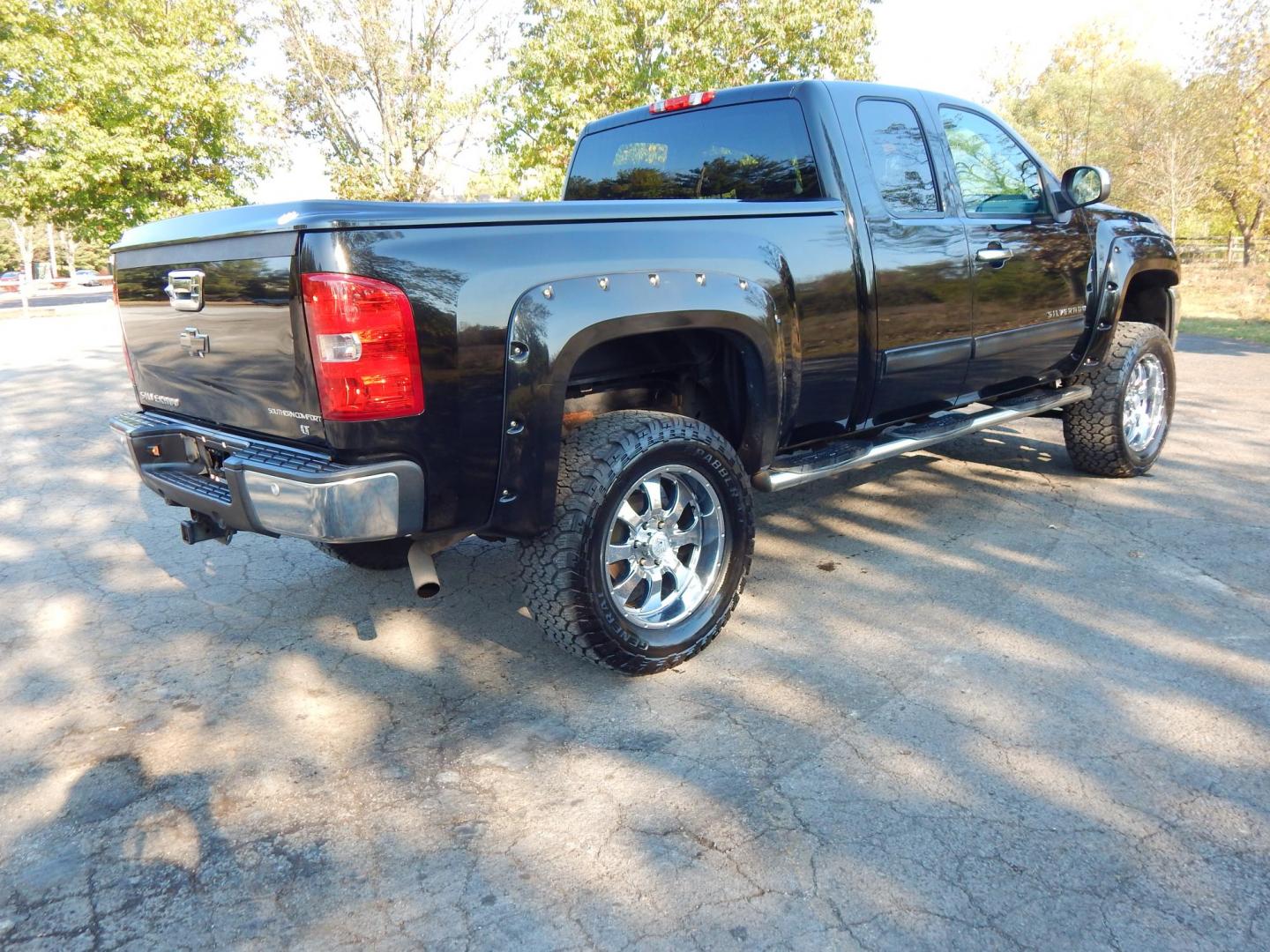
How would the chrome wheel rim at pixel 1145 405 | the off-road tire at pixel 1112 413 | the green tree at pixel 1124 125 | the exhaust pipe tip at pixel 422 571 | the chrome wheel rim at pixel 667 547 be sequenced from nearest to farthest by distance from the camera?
the exhaust pipe tip at pixel 422 571
the chrome wheel rim at pixel 667 547
the off-road tire at pixel 1112 413
the chrome wheel rim at pixel 1145 405
the green tree at pixel 1124 125

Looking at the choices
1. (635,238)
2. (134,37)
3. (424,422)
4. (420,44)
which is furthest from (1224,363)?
(134,37)

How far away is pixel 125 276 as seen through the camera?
3.31 meters

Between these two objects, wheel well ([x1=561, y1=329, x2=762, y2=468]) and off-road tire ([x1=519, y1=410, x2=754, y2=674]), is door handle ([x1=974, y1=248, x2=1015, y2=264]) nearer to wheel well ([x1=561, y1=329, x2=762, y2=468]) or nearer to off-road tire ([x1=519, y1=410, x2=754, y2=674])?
wheel well ([x1=561, y1=329, x2=762, y2=468])

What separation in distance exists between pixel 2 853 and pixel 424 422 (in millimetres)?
1526

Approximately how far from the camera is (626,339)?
330 cm

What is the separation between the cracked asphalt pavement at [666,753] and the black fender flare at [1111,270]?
1.07 m

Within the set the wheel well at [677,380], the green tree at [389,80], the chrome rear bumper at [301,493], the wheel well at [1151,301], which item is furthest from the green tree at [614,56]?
the chrome rear bumper at [301,493]

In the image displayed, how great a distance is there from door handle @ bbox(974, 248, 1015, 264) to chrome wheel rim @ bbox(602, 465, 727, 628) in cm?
194

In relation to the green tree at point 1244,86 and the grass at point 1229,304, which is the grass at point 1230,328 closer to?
the grass at point 1229,304

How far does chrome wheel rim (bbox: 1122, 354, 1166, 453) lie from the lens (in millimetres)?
5512

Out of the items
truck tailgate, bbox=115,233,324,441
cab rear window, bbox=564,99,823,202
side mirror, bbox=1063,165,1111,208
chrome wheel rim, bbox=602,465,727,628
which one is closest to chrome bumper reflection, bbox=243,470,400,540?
truck tailgate, bbox=115,233,324,441

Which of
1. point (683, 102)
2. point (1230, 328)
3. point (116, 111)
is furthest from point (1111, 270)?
point (116, 111)

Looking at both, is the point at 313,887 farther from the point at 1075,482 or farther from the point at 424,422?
the point at 1075,482

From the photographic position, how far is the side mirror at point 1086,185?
4.67 m
